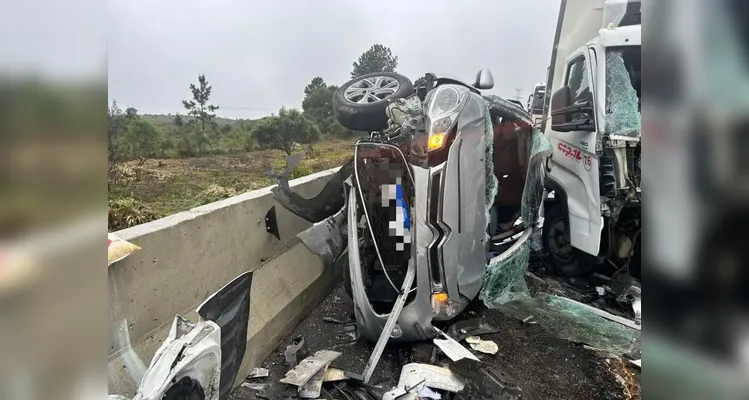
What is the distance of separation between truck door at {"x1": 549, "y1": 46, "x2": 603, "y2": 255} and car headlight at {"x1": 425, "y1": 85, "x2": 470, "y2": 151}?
165 cm

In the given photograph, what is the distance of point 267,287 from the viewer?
325 centimetres

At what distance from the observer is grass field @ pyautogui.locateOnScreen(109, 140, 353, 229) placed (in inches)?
193

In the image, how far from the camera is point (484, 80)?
427 cm

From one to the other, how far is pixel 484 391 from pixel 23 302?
90.8 inches

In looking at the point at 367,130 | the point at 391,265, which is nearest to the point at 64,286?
the point at 391,265

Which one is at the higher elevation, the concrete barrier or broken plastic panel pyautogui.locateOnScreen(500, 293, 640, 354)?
the concrete barrier

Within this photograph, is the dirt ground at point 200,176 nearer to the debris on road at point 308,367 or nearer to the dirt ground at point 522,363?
the dirt ground at point 522,363

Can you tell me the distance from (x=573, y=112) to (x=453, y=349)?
2534mm

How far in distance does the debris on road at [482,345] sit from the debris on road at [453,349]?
14cm

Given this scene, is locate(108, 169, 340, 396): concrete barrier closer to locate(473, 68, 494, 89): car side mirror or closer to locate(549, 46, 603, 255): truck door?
locate(473, 68, 494, 89): car side mirror

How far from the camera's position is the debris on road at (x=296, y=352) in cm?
295

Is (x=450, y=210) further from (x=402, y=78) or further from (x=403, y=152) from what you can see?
(x=402, y=78)

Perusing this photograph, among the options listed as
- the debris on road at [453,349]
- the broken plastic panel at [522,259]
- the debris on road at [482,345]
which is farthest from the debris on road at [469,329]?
the broken plastic panel at [522,259]

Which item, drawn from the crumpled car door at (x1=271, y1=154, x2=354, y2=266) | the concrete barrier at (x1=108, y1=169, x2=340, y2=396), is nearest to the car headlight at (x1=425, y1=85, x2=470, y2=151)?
the crumpled car door at (x1=271, y1=154, x2=354, y2=266)
